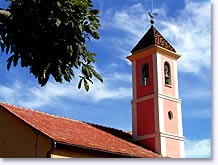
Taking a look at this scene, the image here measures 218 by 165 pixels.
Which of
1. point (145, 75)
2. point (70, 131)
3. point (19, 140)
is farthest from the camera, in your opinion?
point (145, 75)

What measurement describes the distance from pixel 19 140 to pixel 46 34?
2057mm

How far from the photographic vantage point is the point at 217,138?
408 centimetres

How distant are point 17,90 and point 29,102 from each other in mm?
140

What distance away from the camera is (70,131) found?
6.24 metres

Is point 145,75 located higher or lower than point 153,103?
higher

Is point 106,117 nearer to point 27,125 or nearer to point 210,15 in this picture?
point 210,15

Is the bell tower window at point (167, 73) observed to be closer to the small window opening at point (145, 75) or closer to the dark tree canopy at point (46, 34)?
the small window opening at point (145, 75)

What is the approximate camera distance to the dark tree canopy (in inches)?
147

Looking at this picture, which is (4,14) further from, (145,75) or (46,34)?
(145,75)

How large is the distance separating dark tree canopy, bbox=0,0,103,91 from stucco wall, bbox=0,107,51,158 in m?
1.07

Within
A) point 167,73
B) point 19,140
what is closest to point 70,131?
point 19,140

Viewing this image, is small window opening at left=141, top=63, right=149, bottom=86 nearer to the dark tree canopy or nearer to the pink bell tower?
the pink bell tower

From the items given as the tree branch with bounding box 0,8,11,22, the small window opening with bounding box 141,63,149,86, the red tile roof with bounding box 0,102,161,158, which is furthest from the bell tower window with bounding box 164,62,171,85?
the tree branch with bounding box 0,8,11,22

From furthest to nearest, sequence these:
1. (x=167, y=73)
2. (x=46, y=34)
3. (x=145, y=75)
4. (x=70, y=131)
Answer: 1. (x=145, y=75)
2. (x=167, y=73)
3. (x=70, y=131)
4. (x=46, y=34)
